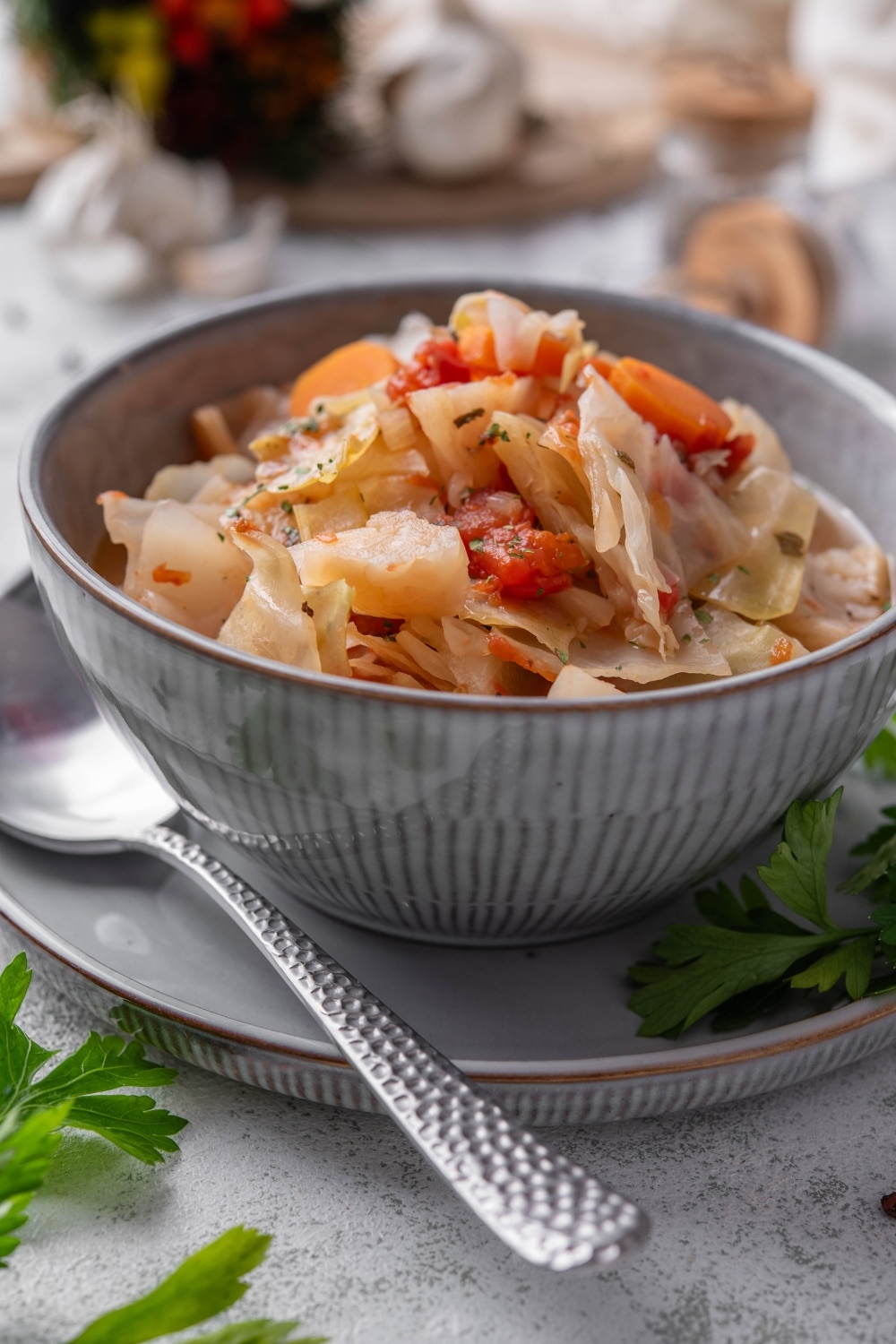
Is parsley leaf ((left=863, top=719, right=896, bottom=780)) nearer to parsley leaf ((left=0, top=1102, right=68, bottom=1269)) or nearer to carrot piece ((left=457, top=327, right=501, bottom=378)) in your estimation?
carrot piece ((left=457, top=327, right=501, bottom=378))

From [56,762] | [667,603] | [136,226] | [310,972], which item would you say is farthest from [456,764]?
[136,226]

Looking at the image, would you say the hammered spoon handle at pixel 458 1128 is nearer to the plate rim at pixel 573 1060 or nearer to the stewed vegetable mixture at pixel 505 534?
the plate rim at pixel 573 1060

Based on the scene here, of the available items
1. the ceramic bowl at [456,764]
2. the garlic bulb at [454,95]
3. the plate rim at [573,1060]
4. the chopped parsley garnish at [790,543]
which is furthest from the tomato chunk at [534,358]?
the garlic bulb at [454,95]

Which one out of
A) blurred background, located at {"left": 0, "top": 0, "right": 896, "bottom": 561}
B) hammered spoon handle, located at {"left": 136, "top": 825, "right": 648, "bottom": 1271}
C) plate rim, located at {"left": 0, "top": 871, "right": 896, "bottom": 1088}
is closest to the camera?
hammered spoon handle, located at {"left": 136, "top": 825, "right": 648, "bottom": 1271}

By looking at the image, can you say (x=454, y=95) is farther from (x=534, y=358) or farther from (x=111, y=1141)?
(x=111, y=1141)

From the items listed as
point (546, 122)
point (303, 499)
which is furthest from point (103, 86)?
point (303, 499)

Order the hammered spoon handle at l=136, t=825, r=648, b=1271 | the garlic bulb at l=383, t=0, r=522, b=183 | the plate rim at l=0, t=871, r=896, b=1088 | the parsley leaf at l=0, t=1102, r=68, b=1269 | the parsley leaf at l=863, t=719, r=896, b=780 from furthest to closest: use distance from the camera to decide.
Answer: the garlic bulb at l=383, t=0, r=522, b=183
the parsley leaf at l=863, t=719, r=896, b=780
the plate rim at l=0, t=871, r=896, b=1088
the parsley leaf at l=0, t=1102, r=68, b=1269
the hammered spoon handle at l=136, t=825, r=648, b=1271

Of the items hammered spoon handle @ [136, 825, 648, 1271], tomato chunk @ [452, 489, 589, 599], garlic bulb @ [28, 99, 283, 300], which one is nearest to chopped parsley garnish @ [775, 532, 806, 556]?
tomato chunk @ [452, 489, 589, 599]

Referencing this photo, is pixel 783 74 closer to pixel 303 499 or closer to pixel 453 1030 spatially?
pixel 303 499
